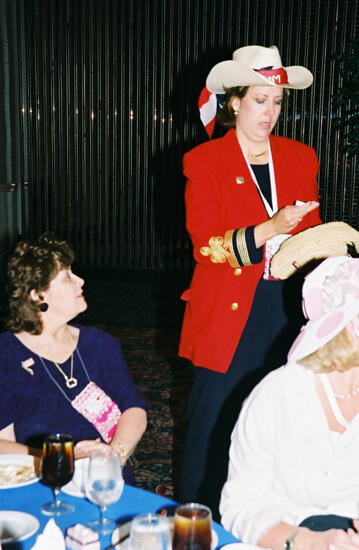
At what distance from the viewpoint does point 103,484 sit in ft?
4.92

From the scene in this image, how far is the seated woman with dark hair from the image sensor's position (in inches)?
89.1

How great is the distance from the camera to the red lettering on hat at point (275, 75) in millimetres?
2721

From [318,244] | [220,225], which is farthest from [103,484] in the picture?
[220,225]

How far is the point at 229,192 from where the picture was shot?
2709mm

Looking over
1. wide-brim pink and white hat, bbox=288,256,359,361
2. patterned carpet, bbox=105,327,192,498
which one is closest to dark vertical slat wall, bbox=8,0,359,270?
patterned carpet, bbox=105,327,192,498

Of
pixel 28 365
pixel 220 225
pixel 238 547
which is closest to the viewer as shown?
pixel 238 547

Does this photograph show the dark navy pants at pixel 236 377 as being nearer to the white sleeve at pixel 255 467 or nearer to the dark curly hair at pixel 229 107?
→ the dark curly hair at pixel 229 107

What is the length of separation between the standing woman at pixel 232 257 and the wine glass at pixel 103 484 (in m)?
1.20

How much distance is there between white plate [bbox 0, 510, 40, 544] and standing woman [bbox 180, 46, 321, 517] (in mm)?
1277

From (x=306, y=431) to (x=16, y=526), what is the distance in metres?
0.64

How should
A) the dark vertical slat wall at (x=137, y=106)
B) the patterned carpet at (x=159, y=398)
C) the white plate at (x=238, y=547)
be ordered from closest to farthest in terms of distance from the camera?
the white plate at (x=238, y=547)
the patterned carpet at (x=159, y=398)
the dark vertical slat wall at (x=137, y=106)

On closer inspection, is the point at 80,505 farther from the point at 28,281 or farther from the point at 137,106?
the point at 137,106

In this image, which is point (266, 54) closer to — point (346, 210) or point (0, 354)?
point (0, 354)

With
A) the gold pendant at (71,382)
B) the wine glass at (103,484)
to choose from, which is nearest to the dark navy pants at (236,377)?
the gold pendant at (71,382)
